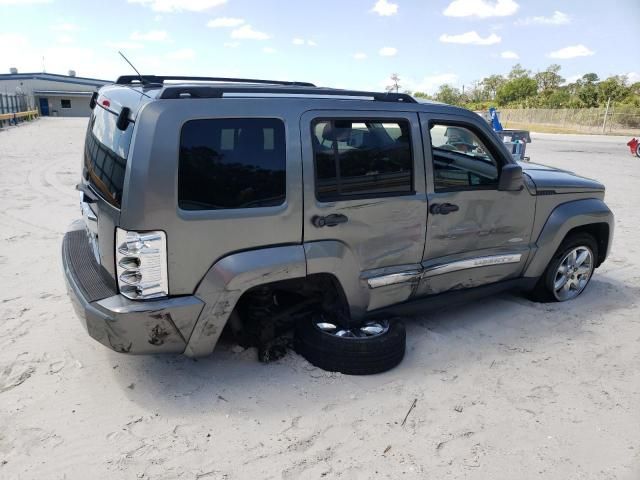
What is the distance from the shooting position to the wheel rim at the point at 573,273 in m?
4.68

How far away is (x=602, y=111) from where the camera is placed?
3862 cm

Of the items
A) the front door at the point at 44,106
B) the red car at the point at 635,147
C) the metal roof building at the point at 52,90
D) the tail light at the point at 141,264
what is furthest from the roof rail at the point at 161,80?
the front door at the point at 44,106

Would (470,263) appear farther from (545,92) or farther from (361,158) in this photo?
(545,92)

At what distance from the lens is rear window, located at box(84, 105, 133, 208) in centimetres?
274

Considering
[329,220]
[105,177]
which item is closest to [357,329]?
[329,220]

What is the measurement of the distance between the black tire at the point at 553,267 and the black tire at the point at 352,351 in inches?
77.0

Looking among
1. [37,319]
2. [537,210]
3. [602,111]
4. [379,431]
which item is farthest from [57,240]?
[602,111]

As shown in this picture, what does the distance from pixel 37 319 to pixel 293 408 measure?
2.44 meters

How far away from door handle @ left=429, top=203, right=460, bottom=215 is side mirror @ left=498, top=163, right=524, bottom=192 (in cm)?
49

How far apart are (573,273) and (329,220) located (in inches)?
118

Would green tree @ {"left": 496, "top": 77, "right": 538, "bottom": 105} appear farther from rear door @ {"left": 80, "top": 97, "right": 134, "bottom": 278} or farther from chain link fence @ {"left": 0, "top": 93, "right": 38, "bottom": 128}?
rear door @ {"left": 80, "top": 97, "right": 134, "bottom": 278}

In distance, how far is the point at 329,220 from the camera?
315 centimetres

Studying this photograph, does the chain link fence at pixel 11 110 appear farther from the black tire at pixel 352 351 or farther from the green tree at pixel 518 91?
the green tree at pixel 518 91

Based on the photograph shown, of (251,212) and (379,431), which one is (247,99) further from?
(379,431)
